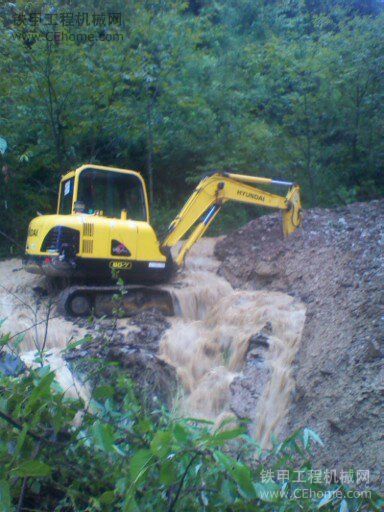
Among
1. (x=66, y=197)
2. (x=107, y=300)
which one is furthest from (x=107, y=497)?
(x=66, y=197)

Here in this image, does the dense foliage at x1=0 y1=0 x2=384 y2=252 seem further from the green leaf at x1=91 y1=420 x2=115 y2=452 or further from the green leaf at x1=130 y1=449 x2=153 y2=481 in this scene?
the green leaf at x1=130 y1=449 x2=153 y2=481

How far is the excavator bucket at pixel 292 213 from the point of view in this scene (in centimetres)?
1130

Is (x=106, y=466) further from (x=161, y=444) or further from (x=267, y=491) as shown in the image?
(x=267, y=491)

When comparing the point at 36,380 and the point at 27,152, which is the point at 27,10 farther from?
the point at 36,380

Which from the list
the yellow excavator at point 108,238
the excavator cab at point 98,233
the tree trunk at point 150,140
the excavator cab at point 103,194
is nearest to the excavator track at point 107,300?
the yellow excavator at point 108,238

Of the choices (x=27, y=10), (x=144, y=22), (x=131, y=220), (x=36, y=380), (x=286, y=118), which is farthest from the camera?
(x=286, y=118)

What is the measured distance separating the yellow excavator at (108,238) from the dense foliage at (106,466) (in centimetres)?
637

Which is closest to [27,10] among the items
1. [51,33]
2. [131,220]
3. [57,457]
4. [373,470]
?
[51,33]

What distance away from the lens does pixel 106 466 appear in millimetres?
2195

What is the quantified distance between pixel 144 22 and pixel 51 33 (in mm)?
2550

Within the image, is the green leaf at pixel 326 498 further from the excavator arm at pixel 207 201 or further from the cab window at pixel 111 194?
the excavator arm at pixel 207 201

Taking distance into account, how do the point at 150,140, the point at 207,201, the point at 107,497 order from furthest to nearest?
the point at 150,140, the point at 207,201, the point at 107,497

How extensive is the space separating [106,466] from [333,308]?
601 centimetres

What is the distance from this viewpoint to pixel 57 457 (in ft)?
6.86
